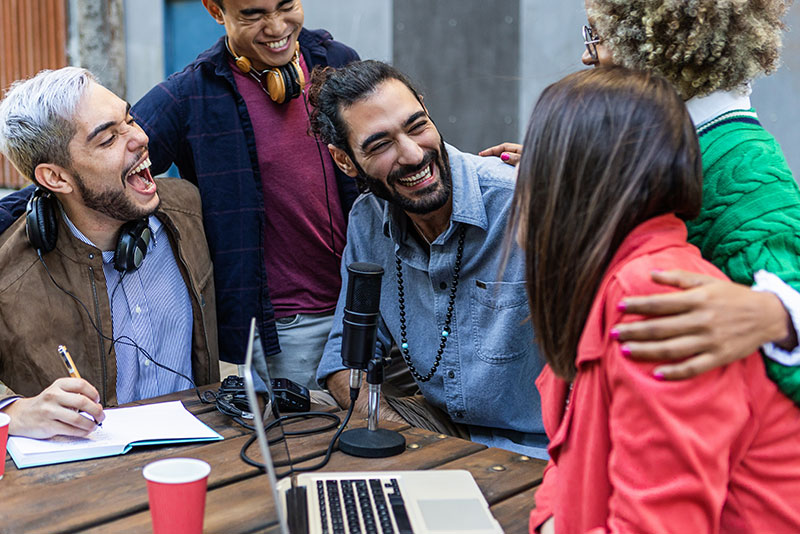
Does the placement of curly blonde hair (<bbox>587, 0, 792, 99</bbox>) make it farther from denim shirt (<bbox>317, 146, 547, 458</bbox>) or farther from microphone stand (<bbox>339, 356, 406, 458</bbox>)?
microphone stand (<bbox>339, 356, 406, 458</bbox>)

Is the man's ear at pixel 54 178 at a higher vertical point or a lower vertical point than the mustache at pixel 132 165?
lower

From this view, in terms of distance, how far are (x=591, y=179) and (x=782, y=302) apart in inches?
14.7

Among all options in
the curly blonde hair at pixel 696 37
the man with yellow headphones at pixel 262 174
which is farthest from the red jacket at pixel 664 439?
the man with yellow headphones at pixel 262 174

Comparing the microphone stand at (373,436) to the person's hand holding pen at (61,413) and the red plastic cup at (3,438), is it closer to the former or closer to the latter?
the person's hand holding pen at (61,413)

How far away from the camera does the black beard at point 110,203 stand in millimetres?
2396

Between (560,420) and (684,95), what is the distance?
74 cm

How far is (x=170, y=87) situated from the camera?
2.75 metres

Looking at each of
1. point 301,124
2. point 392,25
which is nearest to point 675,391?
point 301,124

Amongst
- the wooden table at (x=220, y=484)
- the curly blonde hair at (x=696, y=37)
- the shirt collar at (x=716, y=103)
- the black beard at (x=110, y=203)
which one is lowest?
the wooden table at (x=220, y=484)

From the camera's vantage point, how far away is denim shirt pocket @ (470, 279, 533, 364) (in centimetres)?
220

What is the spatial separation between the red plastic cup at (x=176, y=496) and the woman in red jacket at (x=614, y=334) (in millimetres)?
620

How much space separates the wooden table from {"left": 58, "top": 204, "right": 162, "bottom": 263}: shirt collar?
76cm

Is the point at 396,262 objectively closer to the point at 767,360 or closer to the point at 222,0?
the point at 222,0

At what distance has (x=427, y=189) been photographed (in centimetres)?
232
